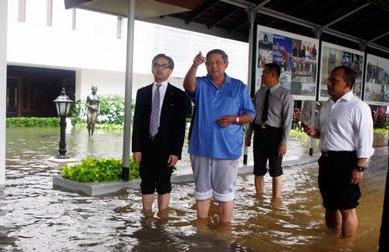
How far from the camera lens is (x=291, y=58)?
10734 millimetres

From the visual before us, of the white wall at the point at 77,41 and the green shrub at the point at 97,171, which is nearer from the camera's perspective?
the green shrub at the point at 97,171

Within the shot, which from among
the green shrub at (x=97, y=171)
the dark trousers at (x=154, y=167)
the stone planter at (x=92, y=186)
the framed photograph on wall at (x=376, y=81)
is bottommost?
the stone planter at (x=92, y=186)

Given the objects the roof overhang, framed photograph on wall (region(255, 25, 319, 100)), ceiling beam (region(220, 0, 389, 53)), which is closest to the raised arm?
the roof overhang

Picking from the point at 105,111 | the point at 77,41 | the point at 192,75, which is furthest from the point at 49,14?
the point at 192,75

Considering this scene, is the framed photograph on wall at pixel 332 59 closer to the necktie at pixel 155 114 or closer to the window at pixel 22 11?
the necktie at pixel 155 114

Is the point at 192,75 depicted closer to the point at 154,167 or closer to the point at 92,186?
the point at 154,167

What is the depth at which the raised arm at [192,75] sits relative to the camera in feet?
16.0

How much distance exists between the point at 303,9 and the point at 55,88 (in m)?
17.5

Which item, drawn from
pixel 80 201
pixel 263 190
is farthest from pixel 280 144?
pixel 80 201

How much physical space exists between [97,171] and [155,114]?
2.30m

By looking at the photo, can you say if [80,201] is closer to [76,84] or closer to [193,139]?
[193,139]

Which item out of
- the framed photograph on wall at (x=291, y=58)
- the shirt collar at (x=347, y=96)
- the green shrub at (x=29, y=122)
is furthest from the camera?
the green shrub at (x=29, y=122)

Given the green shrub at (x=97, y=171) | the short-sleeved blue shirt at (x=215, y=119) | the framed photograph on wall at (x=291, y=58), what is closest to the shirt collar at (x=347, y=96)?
the short-sleeved blue shirt at (x=215, y=119)

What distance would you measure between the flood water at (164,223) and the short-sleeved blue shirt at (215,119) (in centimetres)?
91
